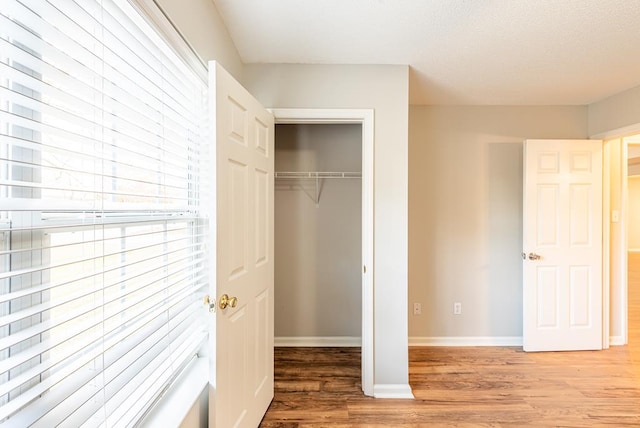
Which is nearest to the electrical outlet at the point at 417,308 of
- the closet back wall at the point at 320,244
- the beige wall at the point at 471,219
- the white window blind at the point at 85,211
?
the beige wall at the point at 471,219

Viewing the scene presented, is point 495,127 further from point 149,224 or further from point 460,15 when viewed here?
point 149,224

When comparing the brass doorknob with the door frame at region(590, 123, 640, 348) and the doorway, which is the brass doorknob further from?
the doorway

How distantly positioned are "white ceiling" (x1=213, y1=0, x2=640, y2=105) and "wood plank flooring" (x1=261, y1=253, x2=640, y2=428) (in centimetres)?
242

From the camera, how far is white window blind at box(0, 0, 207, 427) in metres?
0.68

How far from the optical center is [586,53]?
83.7 inches

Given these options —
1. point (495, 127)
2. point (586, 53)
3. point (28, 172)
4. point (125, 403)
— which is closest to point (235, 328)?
point (125, 403)

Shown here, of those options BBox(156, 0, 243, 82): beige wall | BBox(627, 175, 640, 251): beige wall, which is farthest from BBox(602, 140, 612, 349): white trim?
BBox(627, 175, 640, 251): beige wall

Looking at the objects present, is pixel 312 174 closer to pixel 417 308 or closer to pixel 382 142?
pixel 382 142

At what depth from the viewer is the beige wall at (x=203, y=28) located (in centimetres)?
127

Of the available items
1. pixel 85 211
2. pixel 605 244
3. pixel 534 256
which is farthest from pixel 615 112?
pixel 85 211

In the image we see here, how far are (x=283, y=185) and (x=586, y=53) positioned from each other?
252 centimetres

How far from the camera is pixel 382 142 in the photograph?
7.52 feet

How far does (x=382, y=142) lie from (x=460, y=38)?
785 mm

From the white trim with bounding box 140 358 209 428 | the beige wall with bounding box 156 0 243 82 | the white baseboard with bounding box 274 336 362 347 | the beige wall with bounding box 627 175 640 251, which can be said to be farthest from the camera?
the beige wall with bounding box 627 175 640 251
